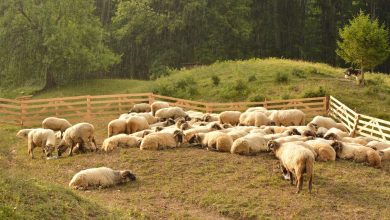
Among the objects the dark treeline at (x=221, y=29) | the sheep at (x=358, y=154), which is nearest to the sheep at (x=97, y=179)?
the sheep at (x=358, y=154)

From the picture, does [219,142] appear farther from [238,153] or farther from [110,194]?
[110,194]

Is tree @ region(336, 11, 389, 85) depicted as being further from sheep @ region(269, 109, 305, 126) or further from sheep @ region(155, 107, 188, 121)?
sheep @ region(155, 107, 188, 121)

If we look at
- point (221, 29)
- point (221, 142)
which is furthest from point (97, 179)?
point (221, 29)

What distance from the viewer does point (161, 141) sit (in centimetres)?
1808

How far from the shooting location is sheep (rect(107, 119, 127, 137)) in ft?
69.2

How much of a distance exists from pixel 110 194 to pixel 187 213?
7.90 ft

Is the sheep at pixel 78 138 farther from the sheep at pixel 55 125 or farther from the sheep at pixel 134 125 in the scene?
the sheep at pixel 55 125

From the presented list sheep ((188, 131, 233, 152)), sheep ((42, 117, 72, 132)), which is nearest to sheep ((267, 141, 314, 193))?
sheep ((188, 131, 233, 152))

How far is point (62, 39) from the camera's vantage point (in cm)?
3959

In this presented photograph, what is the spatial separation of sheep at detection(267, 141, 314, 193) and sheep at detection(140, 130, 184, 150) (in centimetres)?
456

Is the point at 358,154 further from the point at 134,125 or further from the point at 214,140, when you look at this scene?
the point at 134,125

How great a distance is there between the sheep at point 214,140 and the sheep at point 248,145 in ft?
1.13

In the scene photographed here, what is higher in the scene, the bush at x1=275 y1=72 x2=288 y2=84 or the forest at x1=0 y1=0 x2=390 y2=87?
the forest at x1=0 y1=0 x2=390 y2=87

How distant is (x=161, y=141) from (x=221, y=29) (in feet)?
125
